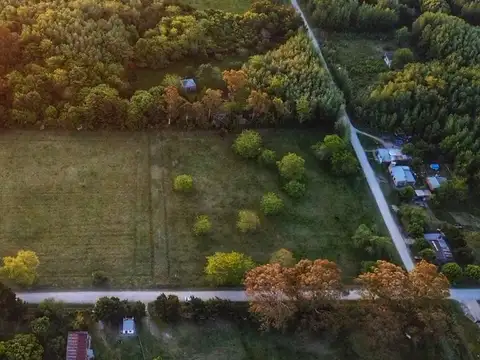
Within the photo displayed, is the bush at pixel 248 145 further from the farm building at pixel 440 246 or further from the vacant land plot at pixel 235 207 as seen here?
the farm building at pixel 440 246

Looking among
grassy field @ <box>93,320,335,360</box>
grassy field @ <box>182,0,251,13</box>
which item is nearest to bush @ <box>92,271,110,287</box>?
grassy field @ <box>93,320,335,360</box>

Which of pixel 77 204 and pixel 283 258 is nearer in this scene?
pixel 283 258

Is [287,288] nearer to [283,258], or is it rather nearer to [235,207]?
[283,258]

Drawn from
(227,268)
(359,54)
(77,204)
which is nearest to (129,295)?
(227,268)

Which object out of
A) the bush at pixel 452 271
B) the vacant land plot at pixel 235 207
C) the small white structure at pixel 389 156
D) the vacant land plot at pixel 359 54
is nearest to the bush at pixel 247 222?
the vacant land plot at pixel 235 207

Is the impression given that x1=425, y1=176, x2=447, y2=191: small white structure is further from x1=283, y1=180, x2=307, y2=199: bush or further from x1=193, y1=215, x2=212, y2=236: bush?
x1=193, y1=215, x2=212, y2=236: bush

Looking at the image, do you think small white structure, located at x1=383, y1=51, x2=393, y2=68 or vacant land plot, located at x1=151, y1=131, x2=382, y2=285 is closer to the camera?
vacant land plot, located at x1=151, y1=131, x2=382, y2=285

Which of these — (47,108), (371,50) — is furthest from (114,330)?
(371,50)
